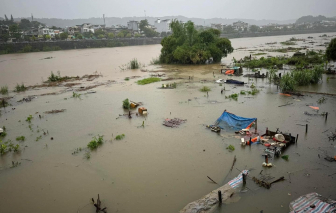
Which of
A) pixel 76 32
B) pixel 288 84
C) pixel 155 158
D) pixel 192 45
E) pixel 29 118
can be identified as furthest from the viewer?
pixel 76 32

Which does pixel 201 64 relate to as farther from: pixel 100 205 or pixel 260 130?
pixel 100 205

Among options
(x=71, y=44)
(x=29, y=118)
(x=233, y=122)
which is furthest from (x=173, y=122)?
(x=71, y=44)

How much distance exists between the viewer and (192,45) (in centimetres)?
2555

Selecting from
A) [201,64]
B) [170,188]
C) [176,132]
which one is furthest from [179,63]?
[170,188]

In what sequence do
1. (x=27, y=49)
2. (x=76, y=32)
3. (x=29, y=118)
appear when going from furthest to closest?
1. (x=76, y=32)
2. (x=27, y=49)
3. (x=29, y=118)

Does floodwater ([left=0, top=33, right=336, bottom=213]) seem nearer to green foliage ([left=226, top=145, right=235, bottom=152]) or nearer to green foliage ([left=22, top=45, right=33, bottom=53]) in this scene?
green foliage ([left=226, top=145, right=235, bottom=152])

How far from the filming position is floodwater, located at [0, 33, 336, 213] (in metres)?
5.98

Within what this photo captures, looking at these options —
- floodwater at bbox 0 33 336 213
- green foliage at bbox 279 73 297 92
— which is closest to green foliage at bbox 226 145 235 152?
floodwater at bbox 0 33 336 213

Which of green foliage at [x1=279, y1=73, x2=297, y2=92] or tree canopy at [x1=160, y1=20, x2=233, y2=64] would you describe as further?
tree canopy at [x1=160, y1=20, x2=233, y2=64]

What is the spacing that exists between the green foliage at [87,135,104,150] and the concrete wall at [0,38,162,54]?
1626 inches

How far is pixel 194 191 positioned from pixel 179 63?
21.9 m

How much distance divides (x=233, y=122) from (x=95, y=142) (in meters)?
5.37

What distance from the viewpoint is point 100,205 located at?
19.1 feet

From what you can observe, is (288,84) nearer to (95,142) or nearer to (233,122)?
(233,122)
